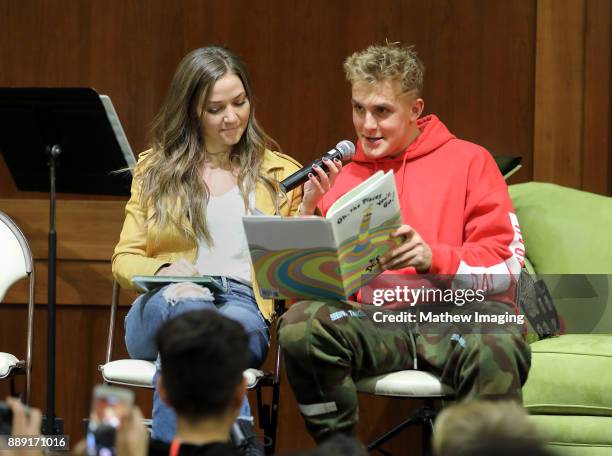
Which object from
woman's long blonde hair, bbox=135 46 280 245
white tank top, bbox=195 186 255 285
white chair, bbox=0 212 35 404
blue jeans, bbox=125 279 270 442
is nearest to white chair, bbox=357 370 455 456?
blue jeans, bbox=125 279 270 442

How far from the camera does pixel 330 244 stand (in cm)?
260

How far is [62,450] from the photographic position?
2.89m

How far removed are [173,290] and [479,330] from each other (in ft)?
2.71

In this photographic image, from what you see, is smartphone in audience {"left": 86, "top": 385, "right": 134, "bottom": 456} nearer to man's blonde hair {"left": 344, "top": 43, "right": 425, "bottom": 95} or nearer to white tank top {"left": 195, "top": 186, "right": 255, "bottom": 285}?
white tank top {"left": 195, "top": 186, "right": 255, "bottom": 285}

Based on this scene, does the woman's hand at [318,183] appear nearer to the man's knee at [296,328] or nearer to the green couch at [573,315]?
the man's knee at [296,328]

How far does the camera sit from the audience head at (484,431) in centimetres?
128

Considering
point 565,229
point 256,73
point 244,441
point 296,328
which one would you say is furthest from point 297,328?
point 256,73

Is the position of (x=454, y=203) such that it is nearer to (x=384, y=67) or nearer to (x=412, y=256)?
(x=412, y=256)

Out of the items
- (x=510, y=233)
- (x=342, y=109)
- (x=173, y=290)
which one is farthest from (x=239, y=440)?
(x=342, y=109)

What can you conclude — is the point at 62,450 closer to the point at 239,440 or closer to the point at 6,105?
the point at 239,440

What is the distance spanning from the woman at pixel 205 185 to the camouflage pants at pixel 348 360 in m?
0.33

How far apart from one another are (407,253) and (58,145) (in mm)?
1241

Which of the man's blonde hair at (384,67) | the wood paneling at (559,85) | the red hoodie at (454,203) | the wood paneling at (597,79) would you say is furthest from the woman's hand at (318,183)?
the wood paneling at (597,79)

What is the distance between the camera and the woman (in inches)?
126
